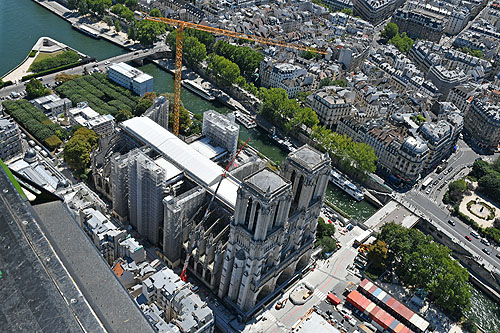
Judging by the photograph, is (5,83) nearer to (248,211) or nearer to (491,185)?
(248,211)

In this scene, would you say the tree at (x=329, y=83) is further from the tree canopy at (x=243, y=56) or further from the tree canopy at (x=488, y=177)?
the tree canopy at (x=488, y=177)

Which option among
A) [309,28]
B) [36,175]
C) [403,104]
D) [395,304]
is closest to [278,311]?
[395,304]

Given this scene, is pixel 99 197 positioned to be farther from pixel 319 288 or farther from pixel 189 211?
pixel 319 288

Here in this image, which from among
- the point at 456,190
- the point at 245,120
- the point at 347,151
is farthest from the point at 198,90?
the point at 456,190

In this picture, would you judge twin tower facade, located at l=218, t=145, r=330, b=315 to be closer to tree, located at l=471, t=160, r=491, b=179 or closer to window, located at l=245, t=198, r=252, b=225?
window, located at l=245, t=198, r=252, b=225

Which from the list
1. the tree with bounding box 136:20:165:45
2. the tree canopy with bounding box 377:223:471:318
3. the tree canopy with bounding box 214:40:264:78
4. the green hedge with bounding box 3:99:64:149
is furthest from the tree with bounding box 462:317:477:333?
the tree with bounding box 136:20:165:45

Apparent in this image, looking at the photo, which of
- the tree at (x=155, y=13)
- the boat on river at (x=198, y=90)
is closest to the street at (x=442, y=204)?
the boat on river at (x=198, y=90)

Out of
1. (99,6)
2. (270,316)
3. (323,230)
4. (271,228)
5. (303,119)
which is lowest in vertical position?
(270,316)
